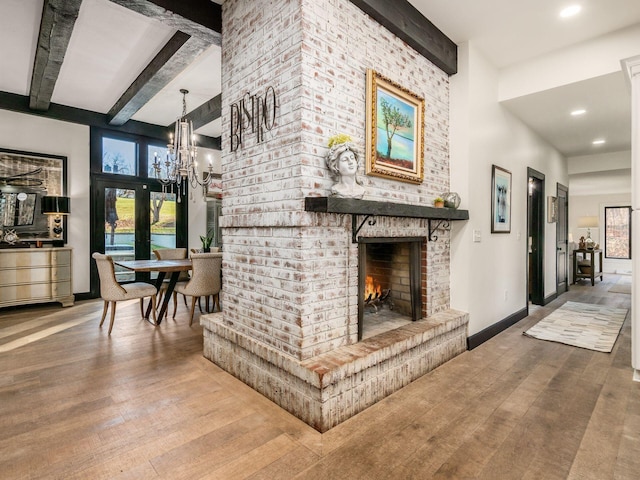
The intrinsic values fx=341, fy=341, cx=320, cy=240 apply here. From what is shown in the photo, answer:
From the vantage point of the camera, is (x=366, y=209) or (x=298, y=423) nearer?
(x=298, y=423)

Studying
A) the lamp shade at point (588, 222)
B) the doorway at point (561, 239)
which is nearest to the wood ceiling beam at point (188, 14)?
the doorway at point (561, 239)

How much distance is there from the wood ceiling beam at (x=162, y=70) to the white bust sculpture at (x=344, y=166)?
2.05 metres

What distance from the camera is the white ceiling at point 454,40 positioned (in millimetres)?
2960

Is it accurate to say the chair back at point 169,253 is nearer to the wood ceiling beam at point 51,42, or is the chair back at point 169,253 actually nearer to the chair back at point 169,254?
the chair back at point 169,254

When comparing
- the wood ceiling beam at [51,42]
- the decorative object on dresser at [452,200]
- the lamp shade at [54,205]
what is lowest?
the decorative object on dresser at [452,200]

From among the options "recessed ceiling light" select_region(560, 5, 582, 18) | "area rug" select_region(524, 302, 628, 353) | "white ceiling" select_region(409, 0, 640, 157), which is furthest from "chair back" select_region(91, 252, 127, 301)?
"recessed ceiling light" select_region(560, 5, 582, 18)

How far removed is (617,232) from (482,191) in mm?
9827

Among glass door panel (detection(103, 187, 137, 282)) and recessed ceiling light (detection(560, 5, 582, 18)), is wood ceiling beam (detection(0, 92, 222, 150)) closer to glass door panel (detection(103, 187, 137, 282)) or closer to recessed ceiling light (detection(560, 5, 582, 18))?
glass door panel (detection(103, 187, 137, 282))

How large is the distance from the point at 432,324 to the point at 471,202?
1.32 meters

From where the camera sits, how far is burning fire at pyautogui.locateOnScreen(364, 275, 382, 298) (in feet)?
11.4

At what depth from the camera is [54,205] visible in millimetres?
5035

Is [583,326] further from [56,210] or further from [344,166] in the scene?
[56,210]

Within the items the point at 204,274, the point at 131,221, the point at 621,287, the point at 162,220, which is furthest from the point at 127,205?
the point at 621,287

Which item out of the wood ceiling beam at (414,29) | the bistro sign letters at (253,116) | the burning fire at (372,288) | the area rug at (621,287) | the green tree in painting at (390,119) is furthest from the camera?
the area rug at (621,287)
